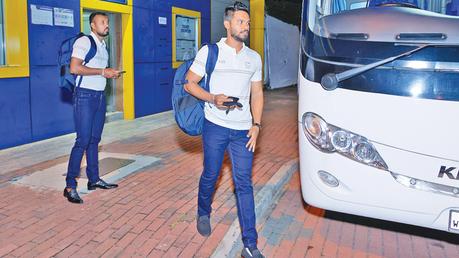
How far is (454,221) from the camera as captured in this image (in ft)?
10.4

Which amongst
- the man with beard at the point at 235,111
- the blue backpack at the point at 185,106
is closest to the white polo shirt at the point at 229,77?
the man with beard at the point at 235,111

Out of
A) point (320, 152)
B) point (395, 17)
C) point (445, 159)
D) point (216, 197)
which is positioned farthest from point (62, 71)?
point (445, 159)

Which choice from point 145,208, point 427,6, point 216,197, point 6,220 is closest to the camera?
point 427,6

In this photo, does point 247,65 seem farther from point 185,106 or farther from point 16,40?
point 16,40

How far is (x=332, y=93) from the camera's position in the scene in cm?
332

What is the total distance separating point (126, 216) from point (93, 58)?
5.37 feet

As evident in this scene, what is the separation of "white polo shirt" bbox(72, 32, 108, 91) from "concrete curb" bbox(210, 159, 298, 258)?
78.2 inches

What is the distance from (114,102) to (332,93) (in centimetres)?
784

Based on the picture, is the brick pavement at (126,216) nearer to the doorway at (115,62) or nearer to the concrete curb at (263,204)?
the concrete curb at (263,204)

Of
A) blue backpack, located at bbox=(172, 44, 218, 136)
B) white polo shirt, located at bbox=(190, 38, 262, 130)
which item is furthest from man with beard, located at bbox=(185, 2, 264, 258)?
blue backpack, located at bbox=(172, 44, 218, 136)

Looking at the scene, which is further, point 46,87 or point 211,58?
point 46,87

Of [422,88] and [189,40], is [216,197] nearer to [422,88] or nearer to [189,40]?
[422,88]

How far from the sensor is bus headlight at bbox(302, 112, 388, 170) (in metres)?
3.24

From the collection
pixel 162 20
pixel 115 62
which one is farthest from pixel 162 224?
pixel 162 20
